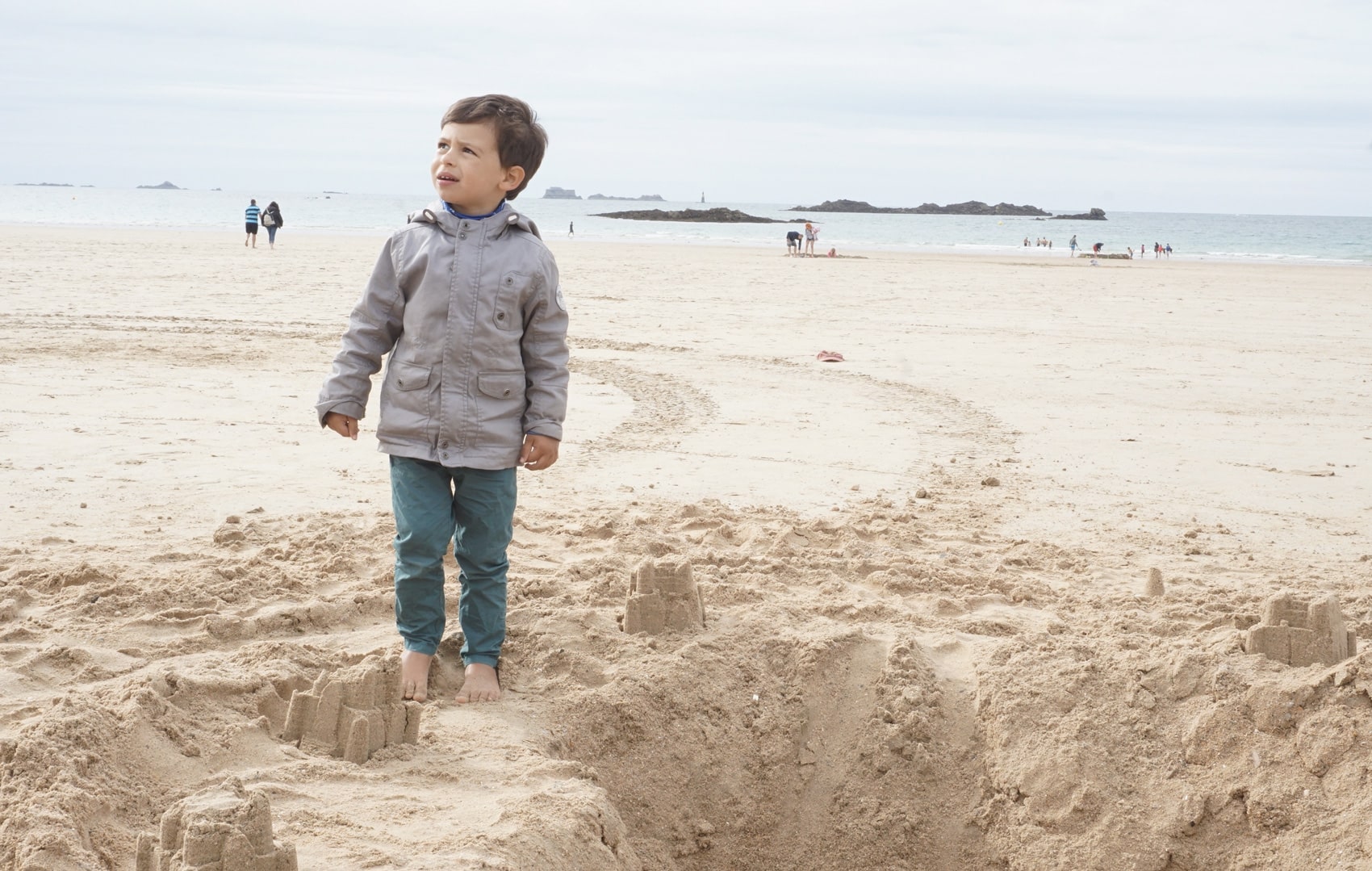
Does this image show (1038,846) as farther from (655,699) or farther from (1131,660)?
(655,699)

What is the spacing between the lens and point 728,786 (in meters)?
3.17

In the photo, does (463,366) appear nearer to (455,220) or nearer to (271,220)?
(455,220)

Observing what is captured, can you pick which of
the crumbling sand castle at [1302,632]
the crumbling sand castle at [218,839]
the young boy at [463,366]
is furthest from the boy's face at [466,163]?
the crumbling sand castle at [1302,632]

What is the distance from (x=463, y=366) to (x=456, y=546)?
0.57 metres

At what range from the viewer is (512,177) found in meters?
3.18

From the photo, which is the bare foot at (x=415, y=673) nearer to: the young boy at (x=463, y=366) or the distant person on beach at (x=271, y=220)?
the young boy at (x=463, y=366)

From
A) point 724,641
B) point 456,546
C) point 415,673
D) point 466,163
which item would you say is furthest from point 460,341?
point 724,641

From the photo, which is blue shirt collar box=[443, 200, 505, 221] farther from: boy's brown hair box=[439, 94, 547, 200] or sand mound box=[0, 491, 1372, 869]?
sand mound box=[0, 491, 1372, 869]

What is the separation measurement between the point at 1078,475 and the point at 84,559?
4642 mm

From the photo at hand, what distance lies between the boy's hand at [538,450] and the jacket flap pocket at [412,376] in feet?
1.07

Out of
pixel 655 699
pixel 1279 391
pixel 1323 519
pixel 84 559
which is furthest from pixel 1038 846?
pixel 1279 391

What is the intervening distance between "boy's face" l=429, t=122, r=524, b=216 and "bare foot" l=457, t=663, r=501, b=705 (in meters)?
1.33

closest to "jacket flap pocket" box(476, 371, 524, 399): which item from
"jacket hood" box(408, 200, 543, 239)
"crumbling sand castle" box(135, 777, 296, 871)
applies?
"jacket hood" box(408, 200, 543, 239)

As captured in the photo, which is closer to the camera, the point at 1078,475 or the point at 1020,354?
the point at 1078,475
